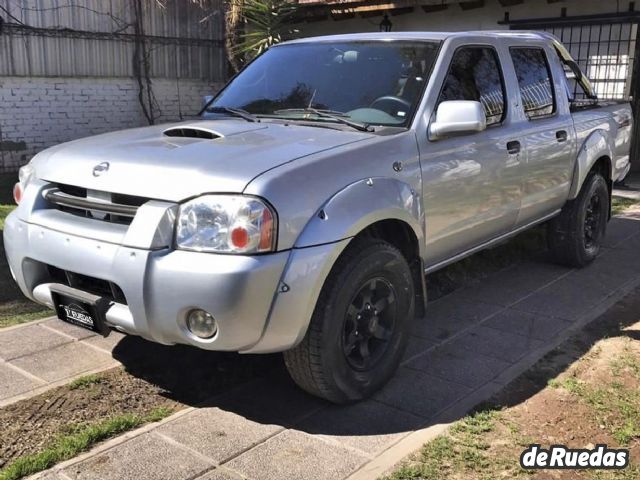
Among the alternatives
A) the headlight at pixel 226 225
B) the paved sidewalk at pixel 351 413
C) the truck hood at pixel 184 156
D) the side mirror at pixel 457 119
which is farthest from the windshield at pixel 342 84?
the paved sidewalk at pixel 351 413

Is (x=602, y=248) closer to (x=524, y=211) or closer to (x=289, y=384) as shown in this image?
(x=524, y=211)

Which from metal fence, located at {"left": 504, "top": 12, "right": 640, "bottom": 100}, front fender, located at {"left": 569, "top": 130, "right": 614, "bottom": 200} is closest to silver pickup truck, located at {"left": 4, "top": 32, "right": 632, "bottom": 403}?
front fender, located at {"left": 569, "top": 130, "right": 614, "bottom": 200}

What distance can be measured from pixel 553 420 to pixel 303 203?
1.71 m

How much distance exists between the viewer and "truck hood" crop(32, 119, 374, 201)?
3078 mm

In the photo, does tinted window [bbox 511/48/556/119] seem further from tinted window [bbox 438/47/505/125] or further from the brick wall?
the brick wall

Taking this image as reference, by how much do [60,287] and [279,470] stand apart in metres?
1.41

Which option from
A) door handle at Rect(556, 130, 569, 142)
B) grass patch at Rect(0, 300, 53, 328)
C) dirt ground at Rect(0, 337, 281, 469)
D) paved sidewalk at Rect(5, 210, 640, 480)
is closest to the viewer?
paved sidewalk at Rect(5, 210, 640, 480)

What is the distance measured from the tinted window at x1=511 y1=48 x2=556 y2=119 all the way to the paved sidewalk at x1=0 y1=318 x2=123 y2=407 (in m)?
3.42

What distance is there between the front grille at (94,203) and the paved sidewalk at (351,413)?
40.7 inches

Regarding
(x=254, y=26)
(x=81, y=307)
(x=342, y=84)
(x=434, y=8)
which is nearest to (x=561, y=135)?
(x=342, y=84)

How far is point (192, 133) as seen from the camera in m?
3.84

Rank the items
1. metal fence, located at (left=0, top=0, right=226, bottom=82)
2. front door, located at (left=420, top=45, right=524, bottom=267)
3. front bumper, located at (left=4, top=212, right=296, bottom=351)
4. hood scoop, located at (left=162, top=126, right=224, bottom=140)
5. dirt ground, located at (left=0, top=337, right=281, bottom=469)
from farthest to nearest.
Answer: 1. metal fence, located at (left=0, top=0, right=226, bottom=82)
2. front door, located at (left=420, top=45, right=524, bottom=267)
3. hood scoop, located at (left=162, top=126, right=224, bottom=140)
4. dirt ground, located at (left=0, top=337, right=281, bottom=469)
5. front bumper, located at (left=4, top=212, right=296, bottom=351)

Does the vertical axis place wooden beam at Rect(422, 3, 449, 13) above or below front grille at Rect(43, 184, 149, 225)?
above

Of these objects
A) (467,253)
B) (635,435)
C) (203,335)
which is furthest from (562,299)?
(203,335)
